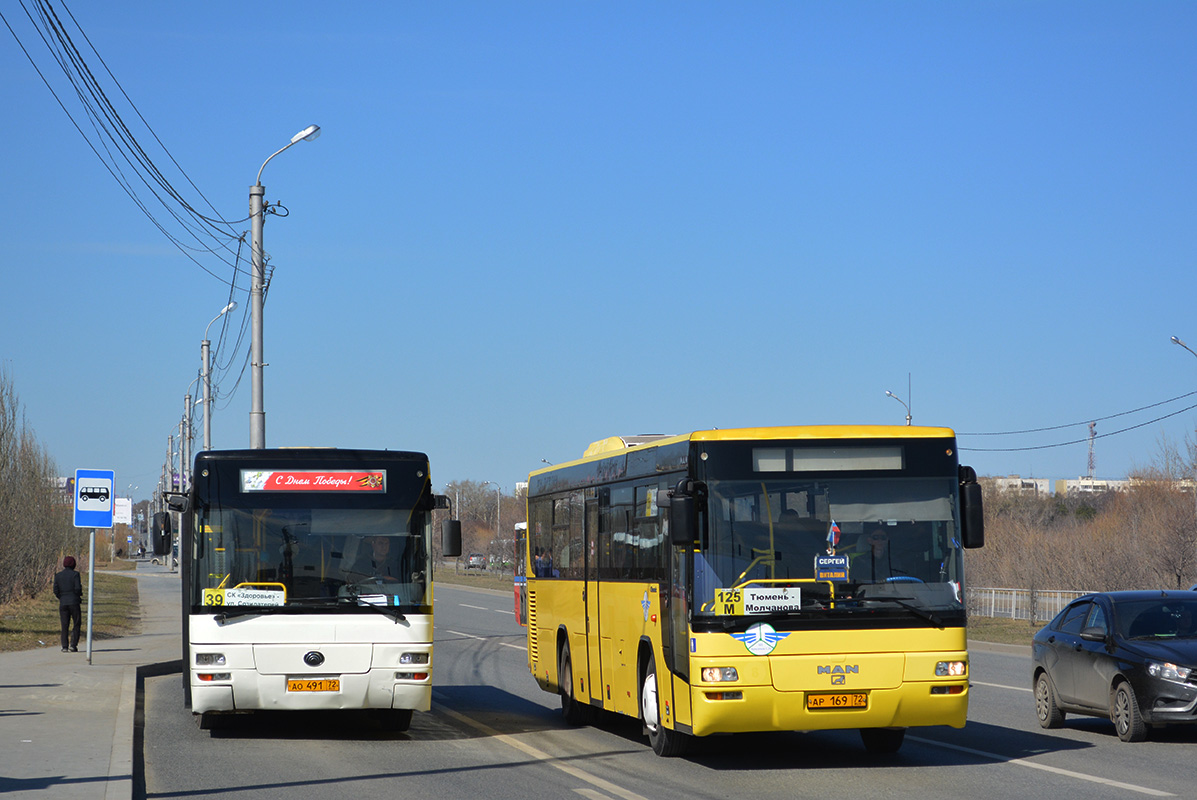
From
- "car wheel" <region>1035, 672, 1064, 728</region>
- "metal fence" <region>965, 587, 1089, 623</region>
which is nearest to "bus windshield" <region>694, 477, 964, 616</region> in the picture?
"car wheel" <region>1035, 672, 1064, 728</region>

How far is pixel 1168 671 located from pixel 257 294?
56.8 feet

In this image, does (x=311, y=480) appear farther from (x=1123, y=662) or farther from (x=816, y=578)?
(x=1123, y=662)

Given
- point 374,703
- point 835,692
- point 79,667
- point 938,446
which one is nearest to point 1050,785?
point 835,692

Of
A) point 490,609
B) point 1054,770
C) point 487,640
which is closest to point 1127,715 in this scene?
point 1054,770

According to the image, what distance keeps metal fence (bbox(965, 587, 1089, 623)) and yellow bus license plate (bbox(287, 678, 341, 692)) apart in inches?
1098

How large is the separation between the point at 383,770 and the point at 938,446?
548 centimetres

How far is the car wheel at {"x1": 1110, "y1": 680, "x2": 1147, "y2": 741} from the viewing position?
43.8ft

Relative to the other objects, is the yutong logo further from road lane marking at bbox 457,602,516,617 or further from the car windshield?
road lane marking at bbox 457,602,516,617

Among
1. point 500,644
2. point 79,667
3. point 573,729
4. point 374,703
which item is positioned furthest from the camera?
point 500,644

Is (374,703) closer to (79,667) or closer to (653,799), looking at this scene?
(653,799)

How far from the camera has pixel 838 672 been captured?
37.6 ft

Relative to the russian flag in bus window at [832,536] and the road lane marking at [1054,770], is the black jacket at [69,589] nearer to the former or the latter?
the road lane marking at [1054,770]

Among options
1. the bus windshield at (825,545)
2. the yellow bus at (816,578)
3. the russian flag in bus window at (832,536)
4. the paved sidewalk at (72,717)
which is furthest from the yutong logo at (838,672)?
the paved sidewalk at (72,717)

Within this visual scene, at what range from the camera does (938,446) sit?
39.2 ft
